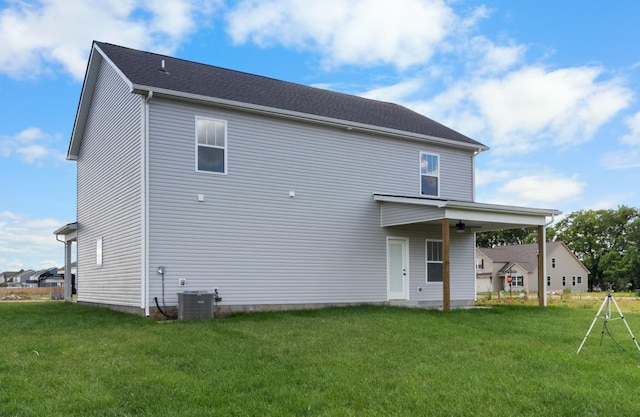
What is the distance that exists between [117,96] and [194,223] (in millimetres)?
4470

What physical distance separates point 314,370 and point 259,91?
10.2 meters

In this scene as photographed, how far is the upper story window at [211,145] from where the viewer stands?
12531 mm

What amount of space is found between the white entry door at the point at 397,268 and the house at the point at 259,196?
3 centimetres

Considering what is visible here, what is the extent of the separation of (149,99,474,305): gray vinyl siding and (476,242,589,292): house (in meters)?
35.8

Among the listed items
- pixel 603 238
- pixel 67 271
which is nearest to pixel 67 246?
pixel 67 271

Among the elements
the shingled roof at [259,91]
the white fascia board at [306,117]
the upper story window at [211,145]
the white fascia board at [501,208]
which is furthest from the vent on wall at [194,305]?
the white fascia board at [501,208]

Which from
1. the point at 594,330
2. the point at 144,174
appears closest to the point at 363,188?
the point at 144,174

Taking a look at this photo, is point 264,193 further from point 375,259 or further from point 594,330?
point 594,330

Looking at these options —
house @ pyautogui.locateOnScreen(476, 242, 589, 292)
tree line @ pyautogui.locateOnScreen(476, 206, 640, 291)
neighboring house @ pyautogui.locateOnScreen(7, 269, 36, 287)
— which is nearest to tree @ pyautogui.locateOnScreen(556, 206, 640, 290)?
tree line @ pyautogui.locateOnScreen(476, 206, 640, 291)

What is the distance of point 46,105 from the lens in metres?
14.8

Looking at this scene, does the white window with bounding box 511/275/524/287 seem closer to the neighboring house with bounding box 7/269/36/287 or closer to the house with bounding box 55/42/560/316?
the house with bounding box 55/42/560/316

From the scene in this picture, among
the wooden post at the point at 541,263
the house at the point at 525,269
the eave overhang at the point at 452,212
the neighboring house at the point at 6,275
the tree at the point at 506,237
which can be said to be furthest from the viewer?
the neighboring house at the point at 6,275

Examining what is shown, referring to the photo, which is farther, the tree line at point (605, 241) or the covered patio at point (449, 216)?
the tree line at point (605, 241)

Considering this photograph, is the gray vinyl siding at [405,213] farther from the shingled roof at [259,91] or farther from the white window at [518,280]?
the white window at [518,280]
